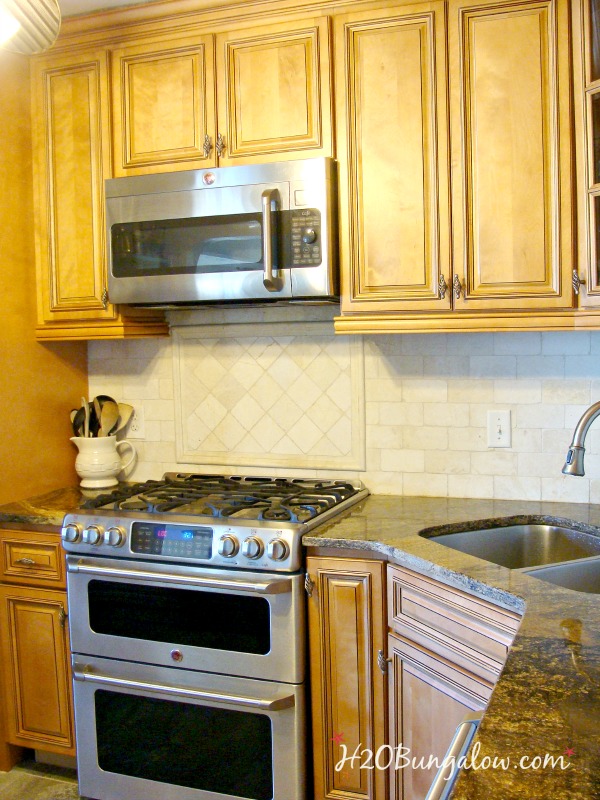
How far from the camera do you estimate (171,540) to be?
2316 mm

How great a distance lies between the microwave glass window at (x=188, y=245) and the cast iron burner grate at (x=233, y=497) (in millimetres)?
731

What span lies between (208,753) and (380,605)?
692 millimetres

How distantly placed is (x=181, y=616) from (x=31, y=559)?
0.64m

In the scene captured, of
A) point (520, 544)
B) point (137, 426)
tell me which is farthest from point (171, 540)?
point (520, 544)

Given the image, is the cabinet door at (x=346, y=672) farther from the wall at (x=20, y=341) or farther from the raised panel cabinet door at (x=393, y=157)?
the wall at (x=20, y=341)

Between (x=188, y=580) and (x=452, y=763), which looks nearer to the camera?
(x=452, y=763)

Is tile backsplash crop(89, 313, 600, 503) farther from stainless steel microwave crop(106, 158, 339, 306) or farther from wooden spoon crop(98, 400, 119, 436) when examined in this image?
stainless steel microwave crop(106, 158, 339, 306)

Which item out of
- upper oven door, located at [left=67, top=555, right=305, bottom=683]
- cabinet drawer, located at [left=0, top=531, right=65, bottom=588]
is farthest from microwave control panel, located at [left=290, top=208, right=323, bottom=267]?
cabinet drawer, located at [left=0, top=531, right=65, bottom=588]

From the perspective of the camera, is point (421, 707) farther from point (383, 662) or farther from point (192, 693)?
point (192, 693)

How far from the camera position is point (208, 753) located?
232cm

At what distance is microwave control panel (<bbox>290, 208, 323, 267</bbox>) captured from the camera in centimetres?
240

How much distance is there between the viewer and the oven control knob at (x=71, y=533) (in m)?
2.45

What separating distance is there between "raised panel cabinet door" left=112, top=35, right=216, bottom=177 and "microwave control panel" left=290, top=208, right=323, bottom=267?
391mm

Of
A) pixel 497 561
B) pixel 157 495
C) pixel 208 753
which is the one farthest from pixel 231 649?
pixel 497 561
